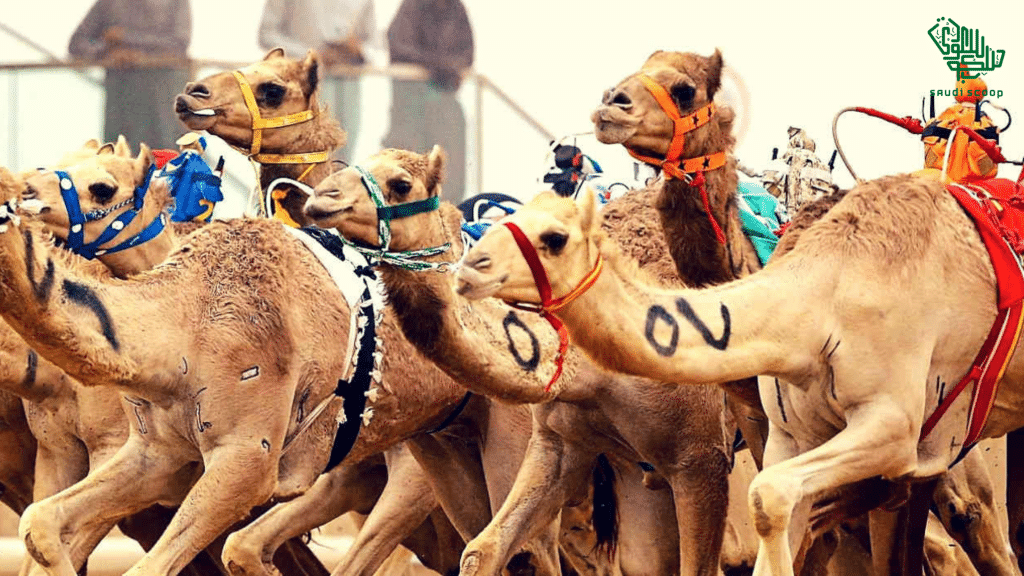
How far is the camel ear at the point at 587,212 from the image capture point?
6.75 metres

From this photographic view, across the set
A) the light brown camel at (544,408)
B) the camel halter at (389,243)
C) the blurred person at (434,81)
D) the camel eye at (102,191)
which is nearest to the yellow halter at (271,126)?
the camel eye at (102,191)

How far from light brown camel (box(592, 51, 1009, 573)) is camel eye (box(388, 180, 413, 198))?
26.5 inches

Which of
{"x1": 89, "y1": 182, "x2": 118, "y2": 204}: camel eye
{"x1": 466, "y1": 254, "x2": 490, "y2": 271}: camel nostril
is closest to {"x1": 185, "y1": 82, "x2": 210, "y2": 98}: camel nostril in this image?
{"x1": 89, "y1": 182, "x2": 118, "y2": 204}: camel eye

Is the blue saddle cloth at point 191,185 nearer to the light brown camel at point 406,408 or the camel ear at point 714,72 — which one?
the light brown camel at point 406,408

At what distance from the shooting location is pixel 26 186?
8375 mm

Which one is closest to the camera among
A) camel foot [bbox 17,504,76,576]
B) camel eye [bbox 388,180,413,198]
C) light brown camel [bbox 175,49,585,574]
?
camel eye [bbox 388,180,413,198]

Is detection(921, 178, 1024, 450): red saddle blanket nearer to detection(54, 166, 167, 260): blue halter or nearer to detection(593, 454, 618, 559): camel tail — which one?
detection(593, 454, 618, 559): camel tail

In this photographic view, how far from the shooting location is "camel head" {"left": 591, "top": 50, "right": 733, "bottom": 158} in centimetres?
778

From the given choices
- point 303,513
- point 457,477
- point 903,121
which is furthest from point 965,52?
point 303,513

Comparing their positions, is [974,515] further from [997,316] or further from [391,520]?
[391,520]

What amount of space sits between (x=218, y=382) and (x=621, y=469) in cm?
166

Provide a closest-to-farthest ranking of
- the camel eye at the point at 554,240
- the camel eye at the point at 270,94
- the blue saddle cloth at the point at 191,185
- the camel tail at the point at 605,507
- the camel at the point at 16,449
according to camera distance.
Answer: the camel eye at the point at 554,240
the camel tail at the point at 605,507
the blue saddle cloth at the point at 191,185
the camel eye at the point at 270,94
the camel at the point at 16,449

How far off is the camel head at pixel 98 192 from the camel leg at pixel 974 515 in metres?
3.47

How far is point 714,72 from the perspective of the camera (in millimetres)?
8180
